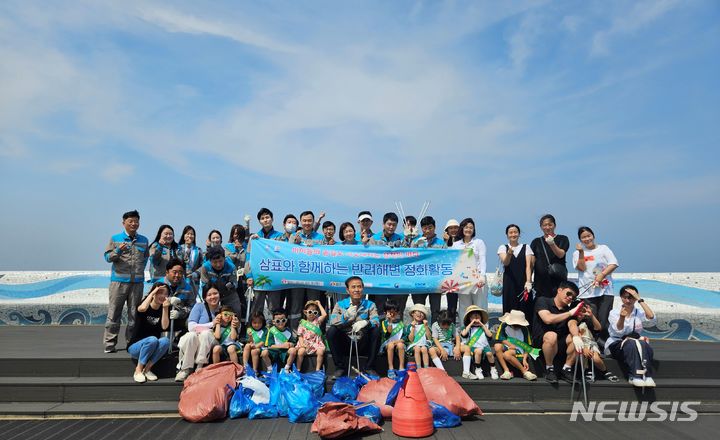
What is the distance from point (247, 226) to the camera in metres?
7.36

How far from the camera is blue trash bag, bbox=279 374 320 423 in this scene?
185 inches

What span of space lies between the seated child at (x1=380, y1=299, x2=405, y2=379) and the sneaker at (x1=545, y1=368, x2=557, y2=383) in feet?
5.68

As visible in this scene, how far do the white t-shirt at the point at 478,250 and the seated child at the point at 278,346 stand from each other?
297cm

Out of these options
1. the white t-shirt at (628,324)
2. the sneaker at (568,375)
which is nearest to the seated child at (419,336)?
the sneaker at (568,375)

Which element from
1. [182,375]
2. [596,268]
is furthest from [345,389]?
[596,268]

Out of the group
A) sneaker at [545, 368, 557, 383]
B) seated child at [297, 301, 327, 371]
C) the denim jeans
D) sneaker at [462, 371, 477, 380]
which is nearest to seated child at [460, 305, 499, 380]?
sneaker at [462, 371, 477, 380]

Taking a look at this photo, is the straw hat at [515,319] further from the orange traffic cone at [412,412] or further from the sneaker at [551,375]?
the orange traffic cone at [412,412]

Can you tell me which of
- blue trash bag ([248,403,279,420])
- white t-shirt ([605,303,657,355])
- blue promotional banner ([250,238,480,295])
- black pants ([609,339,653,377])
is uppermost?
blue promotional banner ([250,238,480,295])

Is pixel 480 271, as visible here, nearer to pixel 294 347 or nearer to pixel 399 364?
pixel 399 364

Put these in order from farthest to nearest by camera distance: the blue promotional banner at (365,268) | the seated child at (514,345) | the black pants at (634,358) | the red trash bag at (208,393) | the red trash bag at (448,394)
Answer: the blue promotional banner at (365,268) → the seated child at (514,345) → the black pants at (634,358) → the red trash bag at (448,394) → the red trash bag at (208,393)

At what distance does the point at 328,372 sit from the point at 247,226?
2.77m

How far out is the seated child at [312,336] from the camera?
5688 mm

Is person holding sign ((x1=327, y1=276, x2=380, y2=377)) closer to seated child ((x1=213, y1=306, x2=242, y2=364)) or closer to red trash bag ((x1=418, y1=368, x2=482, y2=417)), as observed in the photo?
red trash bag ((x1=418, y1=368, x2=482, y2=417))

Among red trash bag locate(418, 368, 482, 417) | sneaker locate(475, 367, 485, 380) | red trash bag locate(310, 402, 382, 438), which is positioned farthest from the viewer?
sneaker locate(475, 367, 485, 380)
